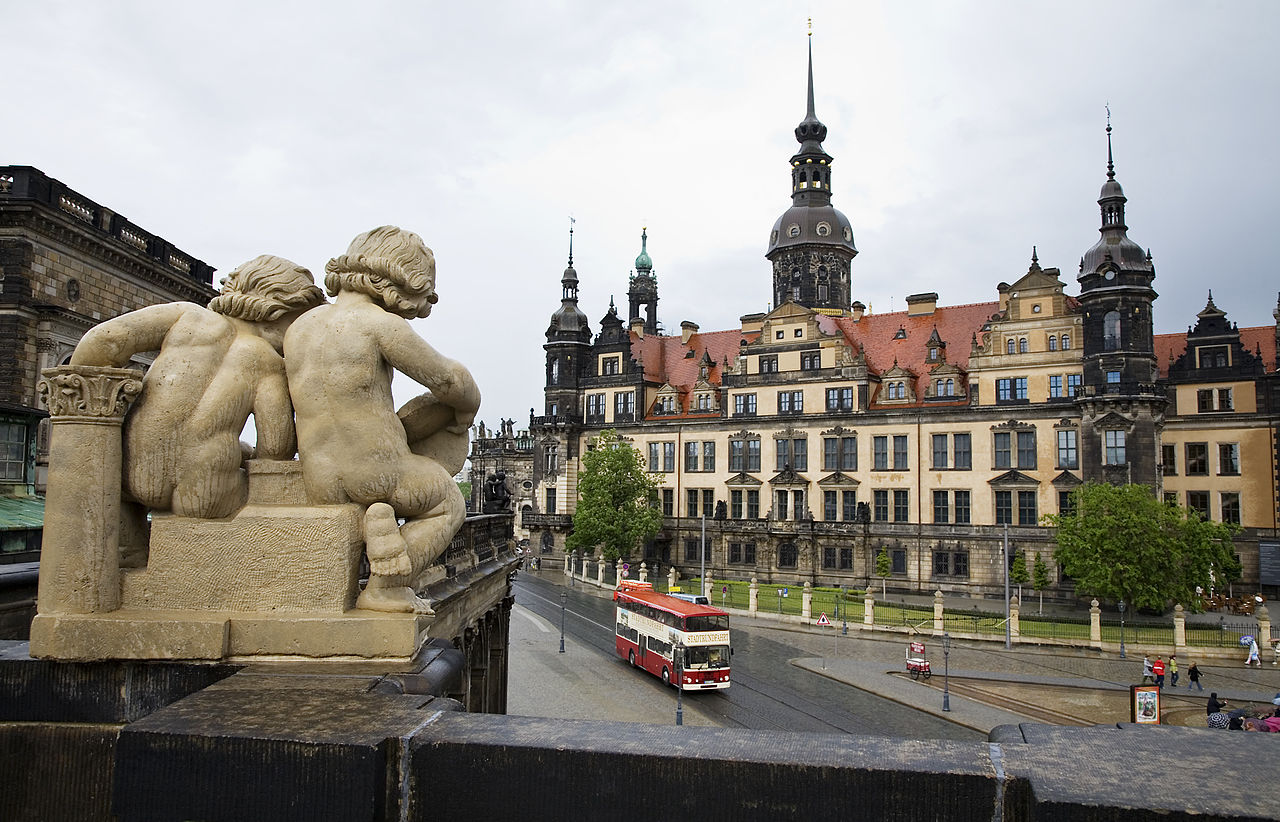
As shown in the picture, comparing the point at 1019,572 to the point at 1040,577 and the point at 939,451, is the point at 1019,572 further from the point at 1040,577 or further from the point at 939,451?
the point at 939,451

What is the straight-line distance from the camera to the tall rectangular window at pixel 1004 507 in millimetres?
46906

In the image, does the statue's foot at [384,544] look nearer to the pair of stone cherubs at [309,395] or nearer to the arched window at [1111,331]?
the pair of stone cherubs at [309,395]

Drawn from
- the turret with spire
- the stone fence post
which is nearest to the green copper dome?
the turret with spire

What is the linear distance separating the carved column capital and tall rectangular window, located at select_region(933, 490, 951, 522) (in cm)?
4984

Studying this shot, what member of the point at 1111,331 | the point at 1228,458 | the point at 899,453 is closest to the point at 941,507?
the point at 899,453

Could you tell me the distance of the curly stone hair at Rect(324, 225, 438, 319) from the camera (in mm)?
4062

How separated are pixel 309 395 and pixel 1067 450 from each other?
48.5 meters

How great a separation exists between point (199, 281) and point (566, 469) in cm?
3183

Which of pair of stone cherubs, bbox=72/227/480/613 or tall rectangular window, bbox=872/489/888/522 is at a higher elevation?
pair of stone cherubs, bbox=72/227/480/613

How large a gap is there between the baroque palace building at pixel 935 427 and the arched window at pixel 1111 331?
87 millimetres

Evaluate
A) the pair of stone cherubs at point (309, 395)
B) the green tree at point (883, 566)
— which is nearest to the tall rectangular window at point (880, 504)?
the green tree at point (883, 566)

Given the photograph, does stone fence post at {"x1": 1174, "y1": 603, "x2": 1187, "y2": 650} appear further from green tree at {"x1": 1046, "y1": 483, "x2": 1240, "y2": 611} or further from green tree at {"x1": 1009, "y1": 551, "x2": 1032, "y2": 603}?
green tree at {"x1": 1009, "y1": 551, "x2": 1032, "y2": 603}

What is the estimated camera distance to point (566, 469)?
63531 mm

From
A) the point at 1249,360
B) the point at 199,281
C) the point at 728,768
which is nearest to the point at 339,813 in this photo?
the point at 728,768
